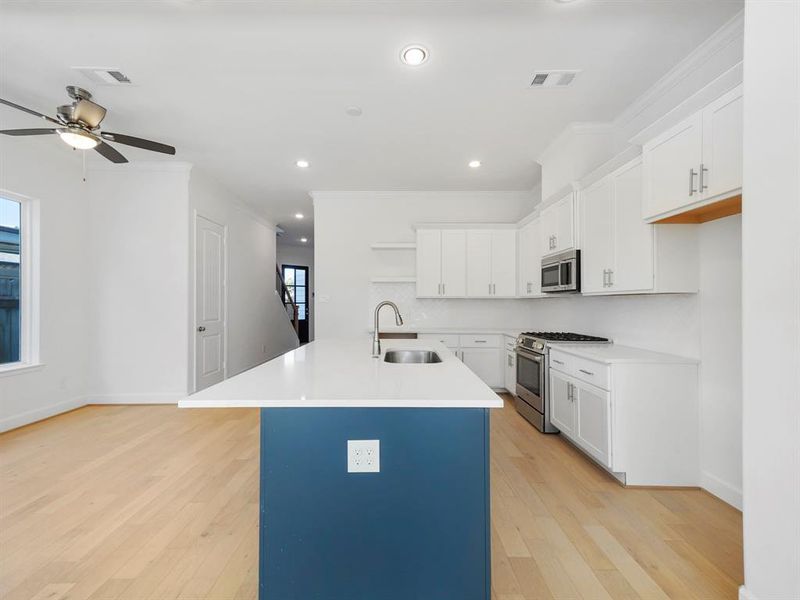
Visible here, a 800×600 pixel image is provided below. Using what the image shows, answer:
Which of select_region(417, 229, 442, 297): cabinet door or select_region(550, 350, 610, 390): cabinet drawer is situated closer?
select_region(550, 350, 610, 390): cabinet drawer

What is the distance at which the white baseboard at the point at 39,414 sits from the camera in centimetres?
352

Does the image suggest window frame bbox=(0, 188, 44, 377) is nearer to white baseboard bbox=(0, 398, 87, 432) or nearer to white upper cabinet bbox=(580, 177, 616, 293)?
white baseboard bbox=(0, 398, 87, 432)

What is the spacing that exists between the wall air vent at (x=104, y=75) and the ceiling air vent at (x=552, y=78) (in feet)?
9.67

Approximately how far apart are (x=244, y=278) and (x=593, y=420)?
18.1 ft

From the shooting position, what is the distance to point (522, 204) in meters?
5.66

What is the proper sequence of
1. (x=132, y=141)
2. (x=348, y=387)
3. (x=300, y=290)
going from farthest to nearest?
(x=300, y=290), (x=132, y=141), (x=348, y=387)

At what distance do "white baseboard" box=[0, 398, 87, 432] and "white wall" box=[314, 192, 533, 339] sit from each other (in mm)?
2923

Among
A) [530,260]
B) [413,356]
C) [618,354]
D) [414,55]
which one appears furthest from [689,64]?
[413,356]

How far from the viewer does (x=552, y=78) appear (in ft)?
9.06

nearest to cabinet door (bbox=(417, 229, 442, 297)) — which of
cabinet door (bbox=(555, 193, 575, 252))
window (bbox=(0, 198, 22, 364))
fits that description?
cabinet door (bbox=(555, 193, 575, 252))

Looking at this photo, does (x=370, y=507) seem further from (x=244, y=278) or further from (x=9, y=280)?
(x=244, y=278)

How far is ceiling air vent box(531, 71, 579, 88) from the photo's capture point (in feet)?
8.85

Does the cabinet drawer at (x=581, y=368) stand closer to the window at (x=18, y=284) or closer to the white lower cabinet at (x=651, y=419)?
the white lower cabinet at (x=651, y=419)

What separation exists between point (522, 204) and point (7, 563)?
594 centimetres
